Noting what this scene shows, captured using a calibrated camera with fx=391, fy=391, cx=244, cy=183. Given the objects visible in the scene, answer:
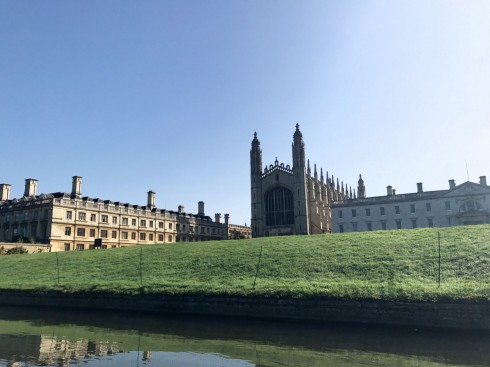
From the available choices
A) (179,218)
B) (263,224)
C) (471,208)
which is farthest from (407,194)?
(179,218)

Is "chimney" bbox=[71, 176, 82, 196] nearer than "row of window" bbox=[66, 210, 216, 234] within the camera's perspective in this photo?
No

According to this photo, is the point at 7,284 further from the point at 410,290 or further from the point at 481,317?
the point at 481,317

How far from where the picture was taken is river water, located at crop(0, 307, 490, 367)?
11992 millimetres

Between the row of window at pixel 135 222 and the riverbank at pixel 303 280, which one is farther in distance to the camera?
the row of window at pixel 135 222

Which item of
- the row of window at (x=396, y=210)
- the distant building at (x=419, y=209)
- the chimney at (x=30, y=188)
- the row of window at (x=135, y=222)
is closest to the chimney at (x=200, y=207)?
the row of window at (x=135, y=222)

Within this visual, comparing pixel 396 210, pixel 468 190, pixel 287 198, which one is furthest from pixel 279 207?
pixel 468 190

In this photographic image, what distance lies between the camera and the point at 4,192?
7031 cm

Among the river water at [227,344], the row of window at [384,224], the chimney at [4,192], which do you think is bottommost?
the river water at [227,344]

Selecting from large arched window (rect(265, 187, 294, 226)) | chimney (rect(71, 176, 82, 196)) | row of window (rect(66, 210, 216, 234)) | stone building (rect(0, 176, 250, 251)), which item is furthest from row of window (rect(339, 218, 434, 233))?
chimney (rect(71, 176, 82, 196))

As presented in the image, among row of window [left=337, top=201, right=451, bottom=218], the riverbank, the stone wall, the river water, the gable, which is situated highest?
the gable

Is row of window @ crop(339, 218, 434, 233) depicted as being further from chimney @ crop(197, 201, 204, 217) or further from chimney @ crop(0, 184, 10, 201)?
chimney @ crop(0, 184, 10, 201)

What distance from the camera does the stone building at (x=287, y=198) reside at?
75750 mm

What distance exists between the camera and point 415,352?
521 inches

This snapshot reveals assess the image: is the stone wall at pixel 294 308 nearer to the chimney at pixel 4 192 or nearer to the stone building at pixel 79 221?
the stone building at pixel 79 221
